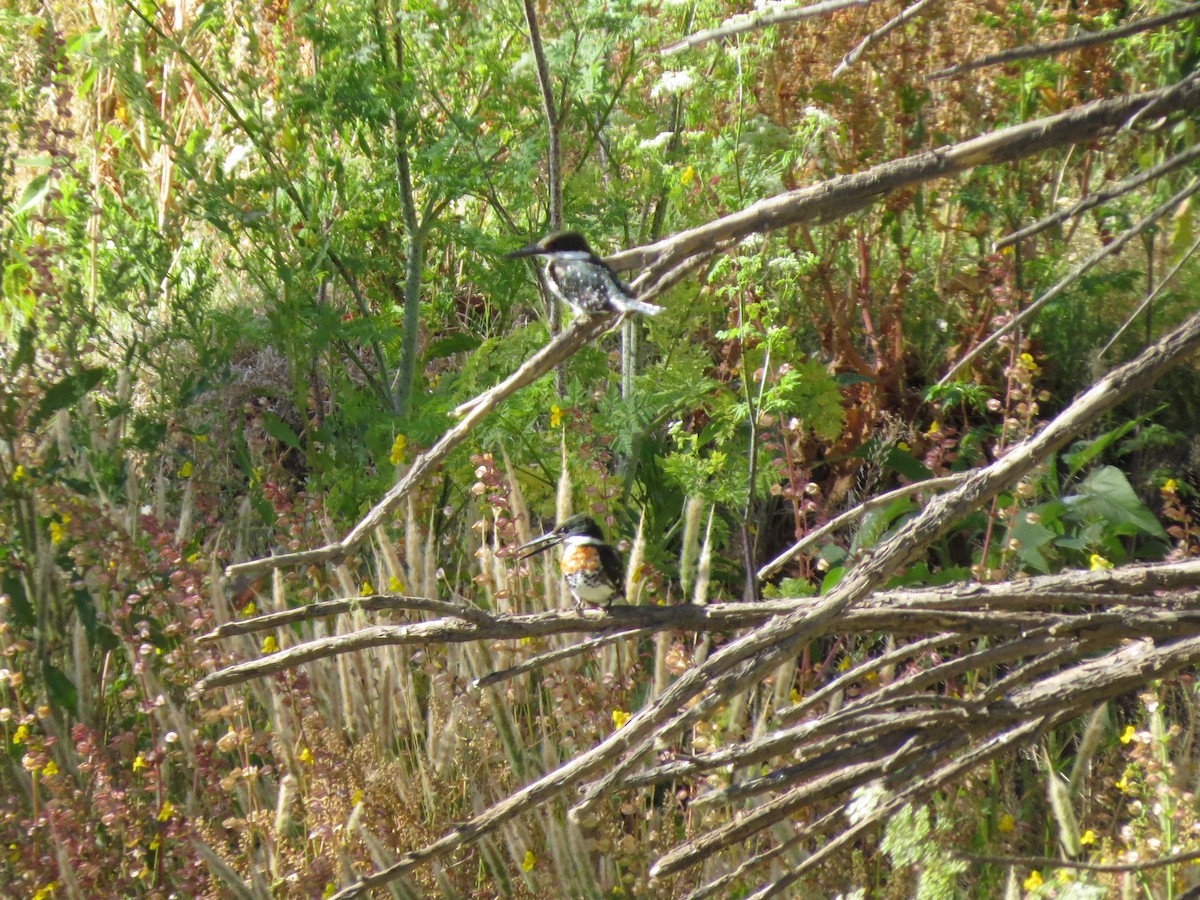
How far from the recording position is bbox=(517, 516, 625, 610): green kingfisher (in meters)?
2.71

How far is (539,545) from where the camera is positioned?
8.91 ft

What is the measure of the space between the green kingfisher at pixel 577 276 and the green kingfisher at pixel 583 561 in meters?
0.49

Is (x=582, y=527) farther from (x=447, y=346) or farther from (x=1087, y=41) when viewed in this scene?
(x=1087, y=41)

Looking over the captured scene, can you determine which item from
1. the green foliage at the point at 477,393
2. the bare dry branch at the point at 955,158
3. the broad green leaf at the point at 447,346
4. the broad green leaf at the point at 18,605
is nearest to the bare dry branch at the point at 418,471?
the bare dry branch at the point at 955,158

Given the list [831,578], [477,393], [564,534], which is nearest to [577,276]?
[564,534]

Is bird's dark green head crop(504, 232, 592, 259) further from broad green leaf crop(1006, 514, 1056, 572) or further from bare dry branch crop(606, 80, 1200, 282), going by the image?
bare dry branch crop(606, 80, 1200, 282)

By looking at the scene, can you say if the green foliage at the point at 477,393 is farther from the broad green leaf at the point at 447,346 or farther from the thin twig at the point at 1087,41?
the thin twig at the point at 1087,41

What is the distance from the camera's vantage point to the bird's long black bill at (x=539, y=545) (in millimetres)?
2637

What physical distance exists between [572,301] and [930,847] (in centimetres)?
151

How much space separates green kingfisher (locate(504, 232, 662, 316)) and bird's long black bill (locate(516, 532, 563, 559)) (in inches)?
18.7

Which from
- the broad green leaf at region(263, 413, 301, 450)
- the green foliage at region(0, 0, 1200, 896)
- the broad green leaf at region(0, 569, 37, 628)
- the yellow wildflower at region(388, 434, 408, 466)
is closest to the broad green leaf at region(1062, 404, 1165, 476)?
the green foliage at region(0, 0, 1200, 896)

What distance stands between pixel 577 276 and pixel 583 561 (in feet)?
2.02

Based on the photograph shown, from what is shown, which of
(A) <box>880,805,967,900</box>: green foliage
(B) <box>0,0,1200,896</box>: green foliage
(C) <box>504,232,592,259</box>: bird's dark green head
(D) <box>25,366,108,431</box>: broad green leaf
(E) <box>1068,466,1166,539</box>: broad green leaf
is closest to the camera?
(A) <box>880,805,967,900</box>: green foliage

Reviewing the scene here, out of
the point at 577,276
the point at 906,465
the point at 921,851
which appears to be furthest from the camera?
the point at 906,465
